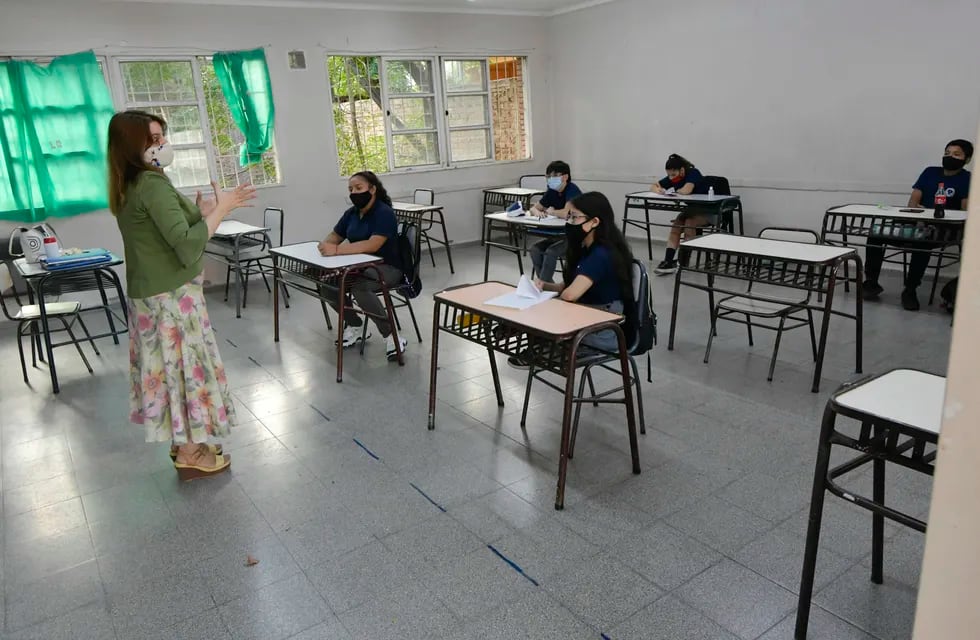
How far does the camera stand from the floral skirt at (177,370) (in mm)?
2424

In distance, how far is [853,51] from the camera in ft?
17.7

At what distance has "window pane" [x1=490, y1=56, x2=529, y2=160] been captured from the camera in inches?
324

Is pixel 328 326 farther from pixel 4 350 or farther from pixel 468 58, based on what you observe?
pixel 468 58

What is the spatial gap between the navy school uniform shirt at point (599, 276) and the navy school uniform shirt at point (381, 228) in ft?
5.13

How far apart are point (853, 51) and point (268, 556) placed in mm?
5809

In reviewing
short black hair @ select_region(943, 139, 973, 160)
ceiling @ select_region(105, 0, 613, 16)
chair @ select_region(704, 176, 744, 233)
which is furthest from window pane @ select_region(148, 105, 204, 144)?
short black hair @ select_region(943, 139, 973, 160)

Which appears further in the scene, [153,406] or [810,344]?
[810,344]

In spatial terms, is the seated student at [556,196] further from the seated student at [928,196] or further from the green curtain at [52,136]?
the green curtain at [52,136]

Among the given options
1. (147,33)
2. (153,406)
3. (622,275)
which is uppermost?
(147,33)

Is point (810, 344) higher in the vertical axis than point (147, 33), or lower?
lower

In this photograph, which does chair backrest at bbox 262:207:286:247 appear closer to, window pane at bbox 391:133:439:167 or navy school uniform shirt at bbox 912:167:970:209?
window pane at bbox 391:133:439:167

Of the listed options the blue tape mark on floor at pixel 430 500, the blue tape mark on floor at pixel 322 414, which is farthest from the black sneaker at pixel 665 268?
the blue tape mark on floor at pixel 430 500

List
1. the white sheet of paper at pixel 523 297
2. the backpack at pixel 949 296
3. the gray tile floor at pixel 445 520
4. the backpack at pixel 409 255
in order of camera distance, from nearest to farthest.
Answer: the gray tile floor at pixel 445 520
the white sheet of paper at pixel 523 297
the backpack at pixel 409 255
the backpack at pixel 949 296

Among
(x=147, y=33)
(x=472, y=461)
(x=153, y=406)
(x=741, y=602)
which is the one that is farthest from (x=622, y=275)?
(x=147, y=33)
